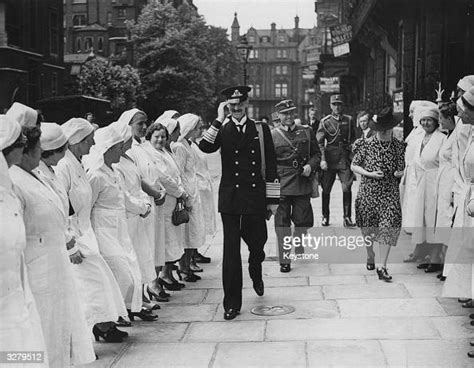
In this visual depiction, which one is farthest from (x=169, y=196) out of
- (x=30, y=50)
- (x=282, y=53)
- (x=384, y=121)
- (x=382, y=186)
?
(x=282, y=53)

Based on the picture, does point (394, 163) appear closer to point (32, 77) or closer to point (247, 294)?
point (247, 294)

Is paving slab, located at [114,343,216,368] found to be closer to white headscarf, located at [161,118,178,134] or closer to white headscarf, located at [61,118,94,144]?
white headscarf, located at [61,118,94,144]

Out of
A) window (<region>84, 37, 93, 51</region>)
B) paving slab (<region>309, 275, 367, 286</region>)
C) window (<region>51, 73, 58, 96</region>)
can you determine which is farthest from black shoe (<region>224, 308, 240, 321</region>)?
window (<region>84, 37, 93, 51</region>)

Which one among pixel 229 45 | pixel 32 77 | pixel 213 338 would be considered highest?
pixel 229 45

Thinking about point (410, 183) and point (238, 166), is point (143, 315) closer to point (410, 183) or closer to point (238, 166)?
point (238, 166)

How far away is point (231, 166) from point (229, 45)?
6399 cm

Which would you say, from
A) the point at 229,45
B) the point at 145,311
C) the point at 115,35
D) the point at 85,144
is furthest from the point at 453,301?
the point at 115,35

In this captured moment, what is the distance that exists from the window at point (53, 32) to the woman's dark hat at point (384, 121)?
39.4 metres

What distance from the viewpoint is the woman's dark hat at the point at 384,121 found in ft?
28.3

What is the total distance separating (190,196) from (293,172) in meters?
1.55

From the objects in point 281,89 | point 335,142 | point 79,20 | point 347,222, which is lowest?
point 347,222

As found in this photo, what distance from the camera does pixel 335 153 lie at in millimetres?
13648

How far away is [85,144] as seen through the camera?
245 inches

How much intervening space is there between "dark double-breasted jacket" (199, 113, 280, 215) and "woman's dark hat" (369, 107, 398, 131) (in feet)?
5.53
